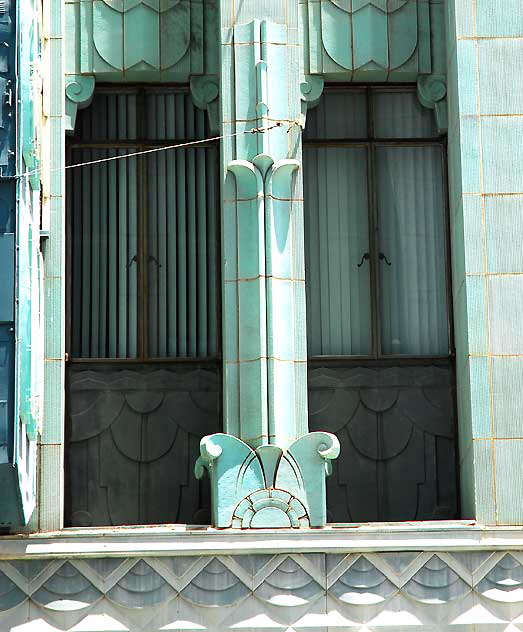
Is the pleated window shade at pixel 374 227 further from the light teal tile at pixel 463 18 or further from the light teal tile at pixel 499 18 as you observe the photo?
the light teal tile at pixel 499 18

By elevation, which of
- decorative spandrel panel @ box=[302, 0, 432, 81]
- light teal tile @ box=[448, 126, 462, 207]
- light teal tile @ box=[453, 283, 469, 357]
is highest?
decorative spandrel panel @ box=[302, 0, 432, 81]

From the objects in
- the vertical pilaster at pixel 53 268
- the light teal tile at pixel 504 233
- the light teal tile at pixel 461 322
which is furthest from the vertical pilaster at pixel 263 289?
the light teal tile at pixel 504 233

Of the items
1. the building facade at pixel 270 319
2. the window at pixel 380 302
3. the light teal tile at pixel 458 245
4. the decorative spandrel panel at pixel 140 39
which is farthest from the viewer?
the decorative spandrel panel at pixel 140 39

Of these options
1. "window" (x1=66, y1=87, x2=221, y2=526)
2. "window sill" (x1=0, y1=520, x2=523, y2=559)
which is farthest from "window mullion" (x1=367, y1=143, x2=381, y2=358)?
"window sill" (x1=0, y1=520, x2=523, y2=559)

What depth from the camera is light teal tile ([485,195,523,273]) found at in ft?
72.4

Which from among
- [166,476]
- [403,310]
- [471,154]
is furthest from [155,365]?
[471,154]

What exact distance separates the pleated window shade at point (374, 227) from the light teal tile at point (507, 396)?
113cm

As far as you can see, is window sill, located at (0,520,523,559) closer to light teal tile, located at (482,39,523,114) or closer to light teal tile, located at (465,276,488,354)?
light teal tile, located at (465,276,488,354)

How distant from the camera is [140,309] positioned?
22812 mm

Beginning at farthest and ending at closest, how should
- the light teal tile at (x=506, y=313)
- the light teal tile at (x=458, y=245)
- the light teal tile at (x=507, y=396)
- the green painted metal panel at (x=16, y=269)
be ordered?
1. the light teal tile at (x=458, y=245)
2. the light teal tile at (x=506, y=313)
3. the light teal tile at (x=507, y=396)
4. the green painted metal panel at (x=16, y=269)

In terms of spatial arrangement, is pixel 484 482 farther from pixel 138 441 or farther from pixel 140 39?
pixel 140 39

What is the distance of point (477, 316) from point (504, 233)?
1.04 meters

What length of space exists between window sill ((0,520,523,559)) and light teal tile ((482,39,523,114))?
196 inches

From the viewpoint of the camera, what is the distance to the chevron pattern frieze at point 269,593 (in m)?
20.9
